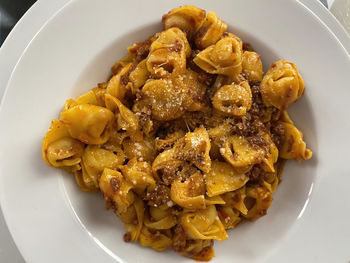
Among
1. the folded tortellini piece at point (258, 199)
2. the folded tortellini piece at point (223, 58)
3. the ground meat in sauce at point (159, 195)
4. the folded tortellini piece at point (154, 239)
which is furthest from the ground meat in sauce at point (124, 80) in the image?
the folded tortellini piece at point (258, 199)

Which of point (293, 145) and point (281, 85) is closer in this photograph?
point (281, 85)

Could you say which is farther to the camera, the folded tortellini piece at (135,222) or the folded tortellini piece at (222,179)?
the folded tortellini piece at (135,222)

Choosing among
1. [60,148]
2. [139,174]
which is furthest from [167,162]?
[60,148]

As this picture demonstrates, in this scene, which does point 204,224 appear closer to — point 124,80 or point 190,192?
point 190,192

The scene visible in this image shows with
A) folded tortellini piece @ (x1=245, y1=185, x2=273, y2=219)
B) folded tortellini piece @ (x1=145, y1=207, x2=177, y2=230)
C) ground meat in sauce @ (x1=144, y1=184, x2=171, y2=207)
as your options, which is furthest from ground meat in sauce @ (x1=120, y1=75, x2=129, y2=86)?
folded tortellini piece @ (x1=245, y1=185, x2=273, y2=219)

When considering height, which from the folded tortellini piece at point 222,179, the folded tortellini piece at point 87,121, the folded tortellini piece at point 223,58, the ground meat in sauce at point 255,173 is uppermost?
the folded tortellini piece at point 223,58

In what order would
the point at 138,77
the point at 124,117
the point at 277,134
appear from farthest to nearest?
the point at 277,134, the point at 138,77, the point at 124,117

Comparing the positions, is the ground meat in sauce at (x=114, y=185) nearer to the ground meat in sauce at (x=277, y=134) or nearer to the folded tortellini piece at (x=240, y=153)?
the folded tortellini piece at (x=240, y=153)
